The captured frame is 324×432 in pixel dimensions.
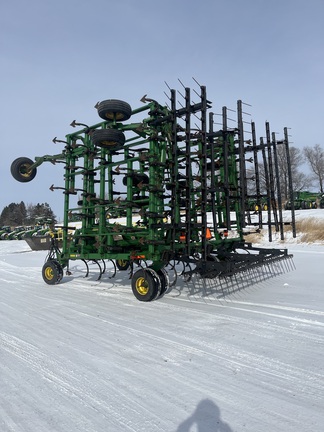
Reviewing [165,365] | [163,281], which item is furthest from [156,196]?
[165,365]

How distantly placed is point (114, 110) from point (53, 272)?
4.42m

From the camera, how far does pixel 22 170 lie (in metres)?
9.95

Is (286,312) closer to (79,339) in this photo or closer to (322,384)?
(322,384)

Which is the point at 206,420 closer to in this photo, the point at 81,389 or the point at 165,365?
the point at 165,365

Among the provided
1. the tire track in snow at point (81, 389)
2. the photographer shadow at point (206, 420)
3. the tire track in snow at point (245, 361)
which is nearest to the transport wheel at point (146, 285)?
the tire track in snow at point (245, 361)

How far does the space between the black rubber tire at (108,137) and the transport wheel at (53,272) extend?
→ 346cm

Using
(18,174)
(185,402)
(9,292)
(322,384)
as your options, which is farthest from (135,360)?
(18,174)

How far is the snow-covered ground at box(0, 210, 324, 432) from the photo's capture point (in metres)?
2.44

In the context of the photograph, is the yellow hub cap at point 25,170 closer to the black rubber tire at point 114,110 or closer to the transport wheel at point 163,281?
the black rubber tire at point 114,110

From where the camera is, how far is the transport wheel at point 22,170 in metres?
9.84

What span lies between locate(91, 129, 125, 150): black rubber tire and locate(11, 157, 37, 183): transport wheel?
345 cm

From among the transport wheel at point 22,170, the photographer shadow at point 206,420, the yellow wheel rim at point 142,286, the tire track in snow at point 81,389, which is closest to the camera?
the photographer shadow at point 206,420

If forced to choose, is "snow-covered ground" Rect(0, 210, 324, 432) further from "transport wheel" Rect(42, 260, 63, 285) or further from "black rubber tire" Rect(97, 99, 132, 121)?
"black rubber tire" Rect(97, 99, 132, 121)

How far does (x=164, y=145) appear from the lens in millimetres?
6867
